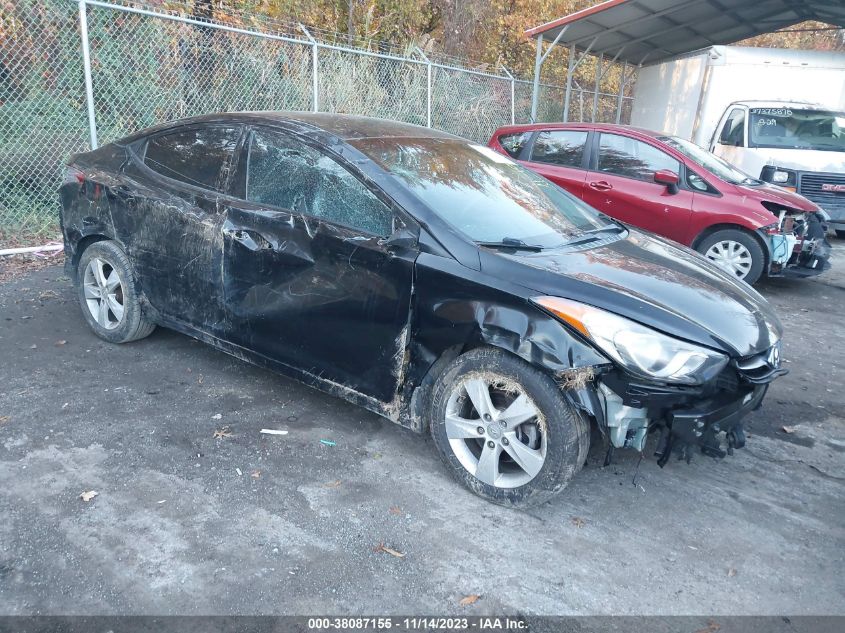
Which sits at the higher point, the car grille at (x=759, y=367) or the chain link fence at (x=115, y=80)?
the chain link fence at (x=115, y=80)

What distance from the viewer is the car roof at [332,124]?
12.5 feet

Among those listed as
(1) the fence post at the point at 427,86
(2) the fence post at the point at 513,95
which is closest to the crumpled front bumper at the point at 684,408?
(1) the fence post at the point at 427,86

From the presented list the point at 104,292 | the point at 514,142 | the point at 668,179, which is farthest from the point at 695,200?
the point at 104,292

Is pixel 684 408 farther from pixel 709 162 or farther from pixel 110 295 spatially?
pixel 709 162

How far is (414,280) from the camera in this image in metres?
3.22

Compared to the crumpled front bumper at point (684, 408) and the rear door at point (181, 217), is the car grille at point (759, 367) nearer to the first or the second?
the crumpled front bumper at point (684, 408)

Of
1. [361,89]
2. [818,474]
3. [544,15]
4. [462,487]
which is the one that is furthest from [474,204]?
[544,15]

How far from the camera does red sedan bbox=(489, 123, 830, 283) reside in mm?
6961

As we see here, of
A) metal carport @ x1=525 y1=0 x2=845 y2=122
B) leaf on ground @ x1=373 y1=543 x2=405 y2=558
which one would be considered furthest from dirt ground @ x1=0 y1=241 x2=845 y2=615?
metal carport @ x1=525 y1=0 x2=845 y2=122

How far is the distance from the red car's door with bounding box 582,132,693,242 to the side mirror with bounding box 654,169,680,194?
1 cm

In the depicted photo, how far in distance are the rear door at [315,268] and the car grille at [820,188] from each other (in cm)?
831

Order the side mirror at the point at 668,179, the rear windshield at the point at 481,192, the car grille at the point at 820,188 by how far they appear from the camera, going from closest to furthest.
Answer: the rear windshield at the point at 481,192 < the side mirror at the point at 668,179 < the car grille at the point at 820,188

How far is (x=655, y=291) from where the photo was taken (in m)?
3.12

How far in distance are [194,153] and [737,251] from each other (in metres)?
5.50
